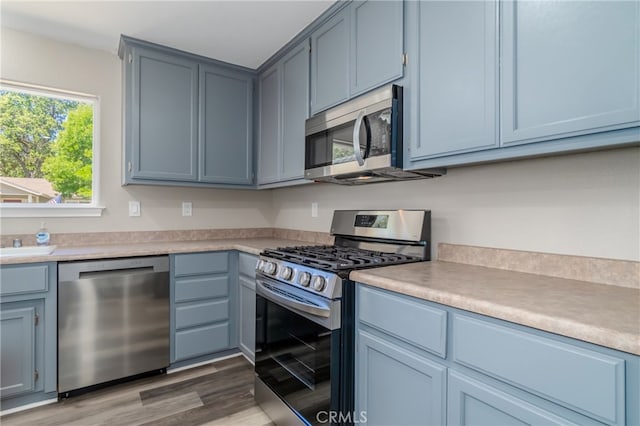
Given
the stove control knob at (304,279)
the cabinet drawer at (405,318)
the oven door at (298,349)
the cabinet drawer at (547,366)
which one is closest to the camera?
the cabinet drawer at (547,366)

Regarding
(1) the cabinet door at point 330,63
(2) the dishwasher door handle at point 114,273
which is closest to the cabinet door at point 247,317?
(2) the dishwasher door handle at point 114,273

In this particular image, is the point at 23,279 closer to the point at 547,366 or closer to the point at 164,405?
the point at 164,405

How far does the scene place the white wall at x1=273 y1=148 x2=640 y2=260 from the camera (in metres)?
1.17

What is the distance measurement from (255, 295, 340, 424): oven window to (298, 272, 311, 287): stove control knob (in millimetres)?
179

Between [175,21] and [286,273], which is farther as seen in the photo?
[175,21]

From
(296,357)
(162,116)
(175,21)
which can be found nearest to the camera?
(296,357)

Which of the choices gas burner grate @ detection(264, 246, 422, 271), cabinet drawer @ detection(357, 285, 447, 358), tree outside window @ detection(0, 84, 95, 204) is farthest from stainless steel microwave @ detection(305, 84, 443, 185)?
tree outside window @ detection(0, 84, 95, 204)

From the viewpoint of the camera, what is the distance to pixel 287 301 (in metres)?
1.69

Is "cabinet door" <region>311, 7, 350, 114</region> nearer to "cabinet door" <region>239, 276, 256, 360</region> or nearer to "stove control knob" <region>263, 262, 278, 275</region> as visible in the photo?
"stove control knob" <region>263, 262, 278, 275</region>

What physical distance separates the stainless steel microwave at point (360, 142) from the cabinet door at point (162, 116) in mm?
1073

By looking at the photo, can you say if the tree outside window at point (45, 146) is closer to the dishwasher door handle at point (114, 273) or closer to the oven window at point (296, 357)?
the dishwasher door handle at point (114, 273)

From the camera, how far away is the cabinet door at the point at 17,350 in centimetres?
187

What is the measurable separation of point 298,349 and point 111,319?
134cm

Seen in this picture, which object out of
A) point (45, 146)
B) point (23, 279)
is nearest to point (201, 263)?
point (23, 279)
